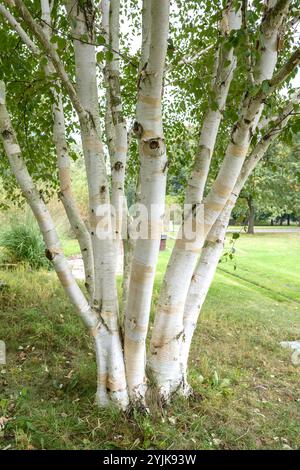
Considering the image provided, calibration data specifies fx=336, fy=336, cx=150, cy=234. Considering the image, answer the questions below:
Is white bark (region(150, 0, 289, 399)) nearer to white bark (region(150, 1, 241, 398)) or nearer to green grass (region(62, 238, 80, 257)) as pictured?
white bark (region(150, 1, 241, 398))

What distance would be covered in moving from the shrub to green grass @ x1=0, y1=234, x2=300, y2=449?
138cm

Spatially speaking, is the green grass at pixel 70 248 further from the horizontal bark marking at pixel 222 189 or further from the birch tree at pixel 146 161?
the horizontal bark marking at pixel 222 189

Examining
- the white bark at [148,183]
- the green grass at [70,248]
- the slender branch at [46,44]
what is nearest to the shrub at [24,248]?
the green grass at [70,248]

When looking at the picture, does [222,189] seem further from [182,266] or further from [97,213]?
[97,213]

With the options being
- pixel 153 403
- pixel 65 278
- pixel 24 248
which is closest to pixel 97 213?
pixel 65 278

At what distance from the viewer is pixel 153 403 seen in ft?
8.69

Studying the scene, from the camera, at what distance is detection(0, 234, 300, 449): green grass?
94.0 inches

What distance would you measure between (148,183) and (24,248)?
552cm

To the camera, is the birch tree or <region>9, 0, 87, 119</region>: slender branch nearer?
<region>9, 0, 87, 119</region>: slender branch

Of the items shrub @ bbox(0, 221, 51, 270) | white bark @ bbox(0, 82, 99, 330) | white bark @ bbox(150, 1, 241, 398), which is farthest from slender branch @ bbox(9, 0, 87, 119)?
shrub @ bbox(0, 221, 51, 270)

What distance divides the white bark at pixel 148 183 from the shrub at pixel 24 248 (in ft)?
15.6

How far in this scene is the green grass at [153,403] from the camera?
7.83 ft

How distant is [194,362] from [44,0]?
3.63m
